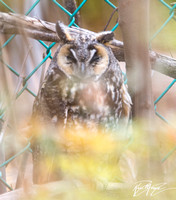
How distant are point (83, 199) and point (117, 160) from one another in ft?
1.90

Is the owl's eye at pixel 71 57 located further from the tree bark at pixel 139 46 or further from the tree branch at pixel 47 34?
the tree bark at pixel 139 46

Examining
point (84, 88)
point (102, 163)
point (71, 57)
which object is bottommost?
point (102, 163)

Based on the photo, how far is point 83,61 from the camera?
3.21 feet

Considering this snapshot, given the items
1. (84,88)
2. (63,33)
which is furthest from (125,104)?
(63,33)

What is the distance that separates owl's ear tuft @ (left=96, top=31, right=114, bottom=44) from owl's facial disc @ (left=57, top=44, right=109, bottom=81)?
0.08 feet

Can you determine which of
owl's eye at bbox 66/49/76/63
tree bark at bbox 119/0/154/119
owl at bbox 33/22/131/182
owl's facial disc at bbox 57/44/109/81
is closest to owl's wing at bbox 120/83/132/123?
owl at bbox 33/22/131/182

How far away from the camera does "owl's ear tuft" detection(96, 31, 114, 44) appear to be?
1.00 meters

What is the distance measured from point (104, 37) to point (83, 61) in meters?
0.11

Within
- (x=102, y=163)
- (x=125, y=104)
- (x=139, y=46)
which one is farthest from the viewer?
(x=125, y=104)

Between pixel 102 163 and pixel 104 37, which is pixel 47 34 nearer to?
pixel 104 37

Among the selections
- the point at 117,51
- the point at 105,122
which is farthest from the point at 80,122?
the point at 117,51

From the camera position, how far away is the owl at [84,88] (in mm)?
989

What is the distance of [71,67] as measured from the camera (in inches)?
40.6

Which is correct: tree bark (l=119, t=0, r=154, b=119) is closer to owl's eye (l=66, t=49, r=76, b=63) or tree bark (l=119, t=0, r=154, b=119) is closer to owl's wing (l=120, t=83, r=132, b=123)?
owl's eye (l=66, t=49, r=76, b=63)
